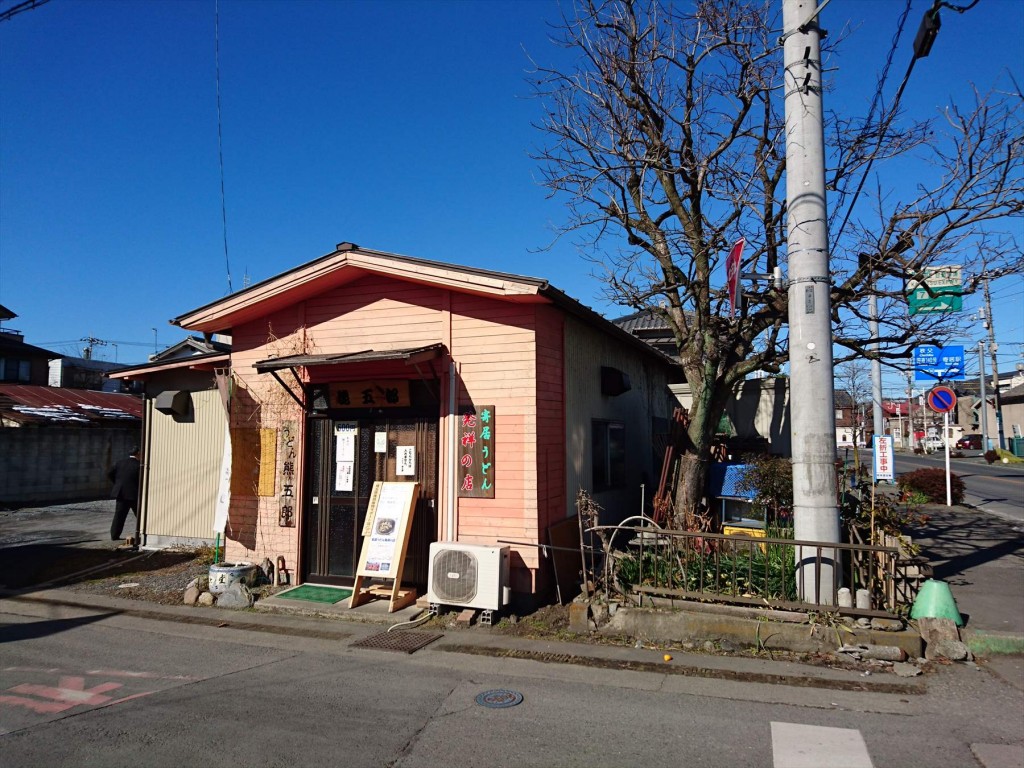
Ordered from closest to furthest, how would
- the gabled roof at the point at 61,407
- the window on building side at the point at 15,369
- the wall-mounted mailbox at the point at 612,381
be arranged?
1. the wall-mounted mailbox at the point at 612,381
2. the gabled roof at the point at 61,407
3. the window on building side at the point at 15,369

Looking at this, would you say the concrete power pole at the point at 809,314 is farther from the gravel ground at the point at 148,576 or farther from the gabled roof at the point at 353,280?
the gravel ground at the point at 148,576

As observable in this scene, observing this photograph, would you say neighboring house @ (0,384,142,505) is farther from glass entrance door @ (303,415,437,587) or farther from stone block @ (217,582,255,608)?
glass entrance door @ (303,415,437,587)

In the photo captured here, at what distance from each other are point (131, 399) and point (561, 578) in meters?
26.0

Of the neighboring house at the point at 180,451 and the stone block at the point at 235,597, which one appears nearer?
the stone block at the point at 235,597

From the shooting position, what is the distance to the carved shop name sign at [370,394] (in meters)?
9.16

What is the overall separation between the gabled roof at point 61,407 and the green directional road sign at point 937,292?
2360 cm

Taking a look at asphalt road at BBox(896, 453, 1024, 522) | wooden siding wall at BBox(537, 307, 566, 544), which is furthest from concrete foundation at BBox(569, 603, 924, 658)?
asphalt road at BBox(896, 453, 1024, 522)

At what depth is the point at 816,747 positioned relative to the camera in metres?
4.50

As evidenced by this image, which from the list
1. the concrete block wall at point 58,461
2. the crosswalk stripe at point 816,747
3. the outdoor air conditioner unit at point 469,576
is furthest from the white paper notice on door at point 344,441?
the concrete block wall at point 58,461

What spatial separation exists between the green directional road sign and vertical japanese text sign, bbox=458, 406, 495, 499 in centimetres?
591

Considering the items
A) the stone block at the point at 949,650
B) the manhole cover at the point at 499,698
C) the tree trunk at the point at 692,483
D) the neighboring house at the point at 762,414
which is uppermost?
the neighboring house at the point at 762,414

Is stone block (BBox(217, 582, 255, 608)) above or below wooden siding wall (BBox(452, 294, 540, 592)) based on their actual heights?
below

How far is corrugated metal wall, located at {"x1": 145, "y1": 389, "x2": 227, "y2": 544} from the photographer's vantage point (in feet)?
40.5

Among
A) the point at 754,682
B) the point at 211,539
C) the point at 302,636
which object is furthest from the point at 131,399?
the point at 754,682
